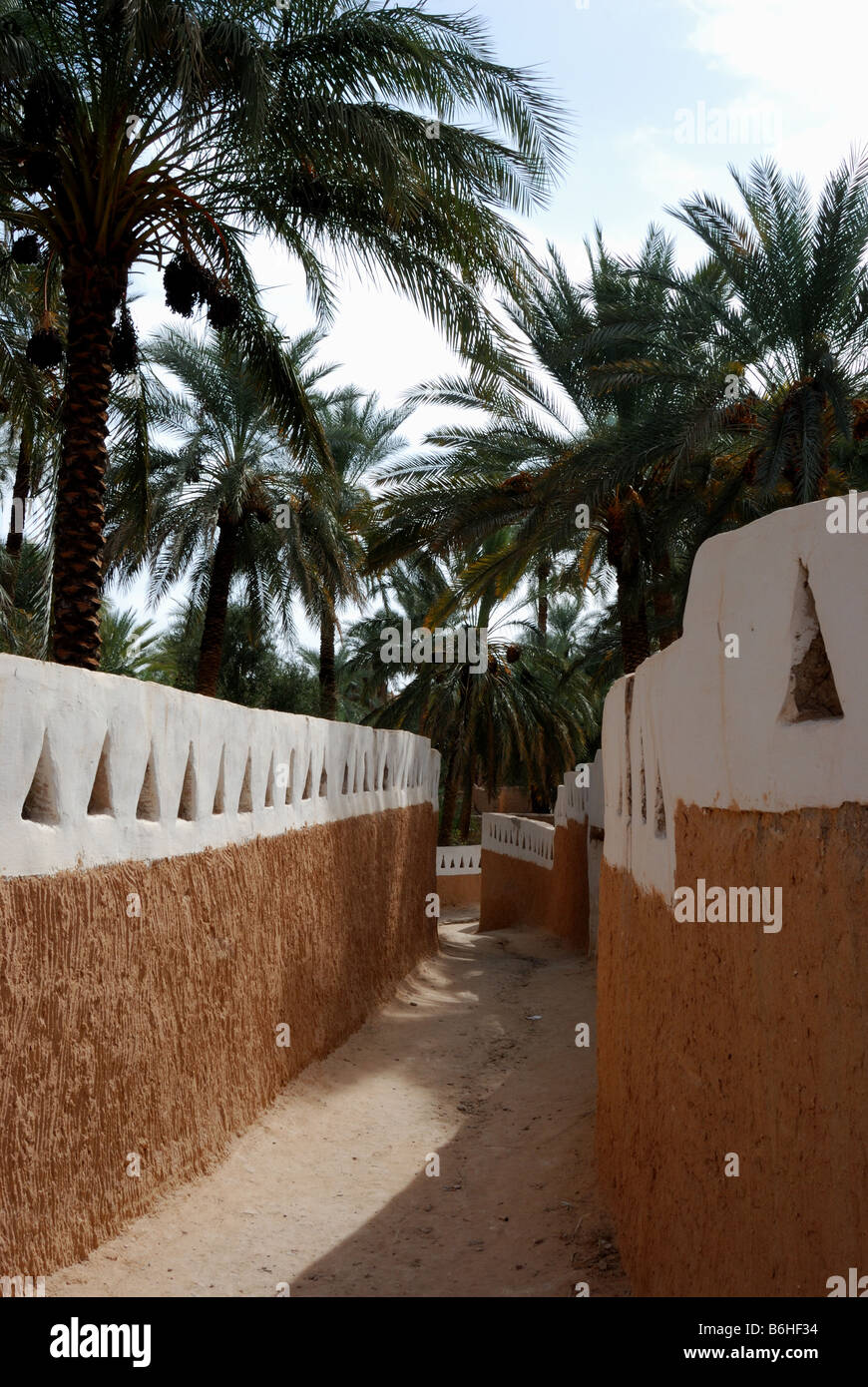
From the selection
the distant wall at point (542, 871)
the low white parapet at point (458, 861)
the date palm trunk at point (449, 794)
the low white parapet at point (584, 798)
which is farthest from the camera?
the low white parapet at point (458, 861)

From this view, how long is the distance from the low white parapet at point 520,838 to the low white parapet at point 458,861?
3.22 metres

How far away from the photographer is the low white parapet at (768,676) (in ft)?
9.32

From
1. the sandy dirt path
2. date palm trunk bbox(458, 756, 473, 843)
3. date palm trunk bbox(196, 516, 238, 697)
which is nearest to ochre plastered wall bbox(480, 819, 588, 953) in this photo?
date palm trunk bbox(458, 756, 473, 843)

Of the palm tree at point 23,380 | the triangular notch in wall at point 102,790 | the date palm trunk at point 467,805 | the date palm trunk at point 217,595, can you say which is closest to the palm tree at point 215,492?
the date palm trunk at point 217,595

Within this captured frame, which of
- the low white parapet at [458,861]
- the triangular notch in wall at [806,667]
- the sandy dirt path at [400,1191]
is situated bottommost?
the sandy dirt path at [400,1191]

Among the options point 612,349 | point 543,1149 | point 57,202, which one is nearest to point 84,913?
point 543,1149

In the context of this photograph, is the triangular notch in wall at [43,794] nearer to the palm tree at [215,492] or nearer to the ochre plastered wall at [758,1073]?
the ochre plastered wall at [758,1073]

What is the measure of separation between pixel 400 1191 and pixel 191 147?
6464 millimetres

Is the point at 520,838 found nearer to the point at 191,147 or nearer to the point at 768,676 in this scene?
the point at 191,147

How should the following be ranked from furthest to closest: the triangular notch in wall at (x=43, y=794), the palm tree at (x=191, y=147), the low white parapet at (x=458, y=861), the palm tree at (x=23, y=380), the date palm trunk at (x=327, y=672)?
1. the low white parapet at (x=458, y=861)
2. the date palm trunk at (x=327, y=672)
3. the palm tree at (x=23, y=380)
4. the palm tree at (x=191, y=147)
5. the triangular notch in wall at (x=43, y=794)

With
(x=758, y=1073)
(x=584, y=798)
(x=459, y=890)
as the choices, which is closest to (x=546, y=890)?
(x=584, y=798)

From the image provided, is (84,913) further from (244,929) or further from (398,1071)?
(398,1071)

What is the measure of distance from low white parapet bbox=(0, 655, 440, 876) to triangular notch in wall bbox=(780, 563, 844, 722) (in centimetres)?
234

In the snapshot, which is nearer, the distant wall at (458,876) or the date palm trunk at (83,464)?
the date palm trunk at (83,464)
